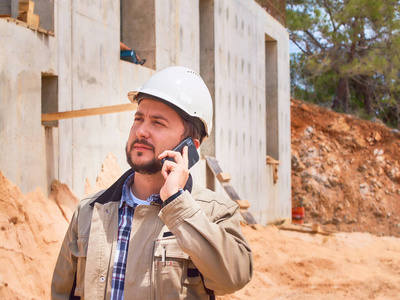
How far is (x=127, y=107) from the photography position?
5824mm

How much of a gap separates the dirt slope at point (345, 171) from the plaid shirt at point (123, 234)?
1846cm

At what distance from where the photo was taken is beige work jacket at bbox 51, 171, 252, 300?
7.12 feet

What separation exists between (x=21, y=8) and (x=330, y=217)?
55.6ft

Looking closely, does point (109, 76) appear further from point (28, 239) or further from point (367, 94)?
point (367, 94)

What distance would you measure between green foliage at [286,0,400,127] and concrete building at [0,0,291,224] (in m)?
8.94

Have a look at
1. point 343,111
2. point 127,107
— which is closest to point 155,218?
point 127,107

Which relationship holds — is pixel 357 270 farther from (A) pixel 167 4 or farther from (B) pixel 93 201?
(B) pixel 93 201

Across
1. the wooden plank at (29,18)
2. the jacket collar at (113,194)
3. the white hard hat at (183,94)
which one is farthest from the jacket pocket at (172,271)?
the wooden plank at (29,18)

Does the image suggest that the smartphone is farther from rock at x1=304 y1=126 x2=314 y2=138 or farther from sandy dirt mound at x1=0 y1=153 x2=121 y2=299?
rock at x1=304 y1=126 x2=314 y2=138

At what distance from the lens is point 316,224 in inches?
506

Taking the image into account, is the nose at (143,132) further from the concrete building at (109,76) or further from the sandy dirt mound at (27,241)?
the concrete building at (109,76)

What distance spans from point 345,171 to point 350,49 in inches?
218

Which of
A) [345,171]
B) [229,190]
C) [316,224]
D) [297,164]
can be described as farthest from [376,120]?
[229,190]

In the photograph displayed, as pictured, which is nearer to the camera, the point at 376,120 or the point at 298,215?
the point at 298,215
